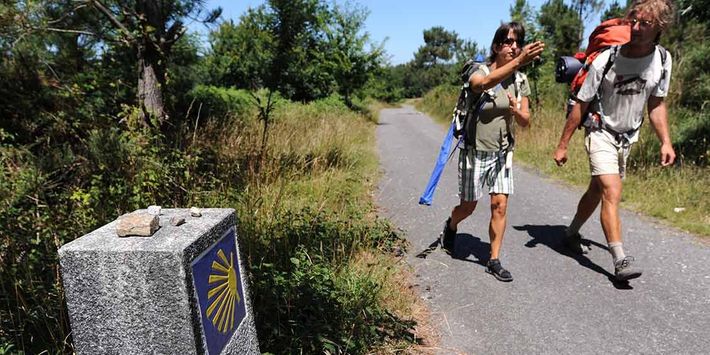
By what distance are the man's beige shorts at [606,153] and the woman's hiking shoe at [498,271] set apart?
99 cm

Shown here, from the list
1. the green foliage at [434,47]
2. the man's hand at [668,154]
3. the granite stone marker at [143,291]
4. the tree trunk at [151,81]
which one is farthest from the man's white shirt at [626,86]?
the green foliage at [434,47]

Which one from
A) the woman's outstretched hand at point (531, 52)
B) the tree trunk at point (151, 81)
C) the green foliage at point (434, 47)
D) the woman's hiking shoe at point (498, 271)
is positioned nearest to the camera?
the woman's outstretched hand at point (531, 52)

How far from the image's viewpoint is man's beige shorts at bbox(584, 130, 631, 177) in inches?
122

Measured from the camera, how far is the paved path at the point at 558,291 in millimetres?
2461

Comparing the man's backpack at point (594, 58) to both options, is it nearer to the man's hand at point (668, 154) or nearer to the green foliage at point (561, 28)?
the man's hand at point (668, 154)

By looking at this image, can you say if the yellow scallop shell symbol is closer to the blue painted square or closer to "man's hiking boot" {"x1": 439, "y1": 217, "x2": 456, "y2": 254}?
the blue painted square

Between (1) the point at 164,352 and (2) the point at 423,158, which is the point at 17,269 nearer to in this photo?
(1) the point at 164,352

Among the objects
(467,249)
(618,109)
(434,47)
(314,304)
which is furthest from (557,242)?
(434,47)

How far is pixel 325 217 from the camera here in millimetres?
3744

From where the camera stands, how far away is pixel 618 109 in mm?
3084

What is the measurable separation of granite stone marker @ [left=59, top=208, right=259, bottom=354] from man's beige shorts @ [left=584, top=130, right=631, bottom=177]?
112 inches

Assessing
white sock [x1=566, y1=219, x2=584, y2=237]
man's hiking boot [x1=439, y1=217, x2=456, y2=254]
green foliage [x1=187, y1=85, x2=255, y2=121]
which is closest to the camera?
white sock [x1=566, y1=219, x2=584, y2=237]

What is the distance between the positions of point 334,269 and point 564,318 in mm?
1519

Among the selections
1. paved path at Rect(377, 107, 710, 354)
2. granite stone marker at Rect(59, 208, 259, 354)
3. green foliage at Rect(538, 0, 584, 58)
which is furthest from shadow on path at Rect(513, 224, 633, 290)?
green foliage at Rect(538, 0, 584, 58)
